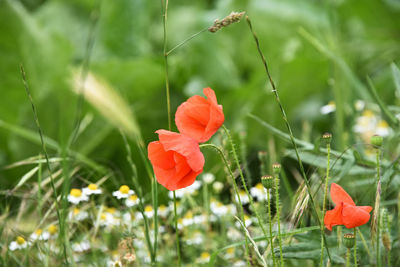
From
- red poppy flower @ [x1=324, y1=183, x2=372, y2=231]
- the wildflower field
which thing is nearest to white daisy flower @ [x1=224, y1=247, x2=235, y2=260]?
the wildflower field

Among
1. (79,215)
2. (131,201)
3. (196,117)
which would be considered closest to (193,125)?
(196,117)

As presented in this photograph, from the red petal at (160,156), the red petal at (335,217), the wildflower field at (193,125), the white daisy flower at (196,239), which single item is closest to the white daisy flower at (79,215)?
the wildflower field at (193,125)

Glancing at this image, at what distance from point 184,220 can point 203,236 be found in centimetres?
14

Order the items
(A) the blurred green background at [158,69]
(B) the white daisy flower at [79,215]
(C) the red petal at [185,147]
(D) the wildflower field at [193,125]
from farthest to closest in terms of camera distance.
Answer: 1. (A) the blurred green background at [158,69]
2. (B) the white daisy flower at [79,215]
3. (D) the wildflower field at [193,125]
4. (C) the red petal at [185,147]

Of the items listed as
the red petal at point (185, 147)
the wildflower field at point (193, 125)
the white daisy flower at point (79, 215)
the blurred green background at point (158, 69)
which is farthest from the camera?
the blurred green background at point (158, 69)

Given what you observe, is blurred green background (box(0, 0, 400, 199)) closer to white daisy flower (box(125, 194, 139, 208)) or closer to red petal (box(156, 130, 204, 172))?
white daisy flower (box(125, 194, 139, 208))

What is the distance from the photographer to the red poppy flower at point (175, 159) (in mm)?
647

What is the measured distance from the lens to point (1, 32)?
183cm

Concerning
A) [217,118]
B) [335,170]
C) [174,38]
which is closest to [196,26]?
[174,38]

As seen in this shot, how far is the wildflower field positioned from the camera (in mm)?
895

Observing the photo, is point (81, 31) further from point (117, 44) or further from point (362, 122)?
point (362, 122)

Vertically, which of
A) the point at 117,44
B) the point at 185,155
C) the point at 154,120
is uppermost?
the point at 117,44

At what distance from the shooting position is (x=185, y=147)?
25.6 inches

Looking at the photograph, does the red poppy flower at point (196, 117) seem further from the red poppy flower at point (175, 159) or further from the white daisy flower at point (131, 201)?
the white daisy flower at point (131, 201)
